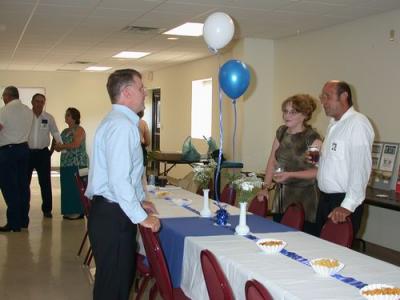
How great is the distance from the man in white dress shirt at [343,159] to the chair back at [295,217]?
202mm

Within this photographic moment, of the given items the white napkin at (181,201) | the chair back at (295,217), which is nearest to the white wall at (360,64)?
the chair back at (295,217)

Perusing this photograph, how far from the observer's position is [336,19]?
591cm

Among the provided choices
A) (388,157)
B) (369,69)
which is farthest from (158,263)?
(369,69)

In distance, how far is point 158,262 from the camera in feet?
8.59

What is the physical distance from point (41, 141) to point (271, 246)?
15.8 ft

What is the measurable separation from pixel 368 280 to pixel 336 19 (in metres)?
4.34

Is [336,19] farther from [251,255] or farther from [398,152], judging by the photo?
[251,255]

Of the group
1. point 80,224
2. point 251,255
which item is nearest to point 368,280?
point 251,255

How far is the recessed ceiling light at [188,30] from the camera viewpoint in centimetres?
650

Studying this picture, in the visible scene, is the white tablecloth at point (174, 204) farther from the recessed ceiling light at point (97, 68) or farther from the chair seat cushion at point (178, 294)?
the recessed ceiling light at point (97, 68)

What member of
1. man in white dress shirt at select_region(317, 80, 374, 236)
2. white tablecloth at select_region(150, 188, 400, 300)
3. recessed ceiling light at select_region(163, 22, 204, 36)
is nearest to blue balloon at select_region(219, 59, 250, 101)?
man in white dress shirt at select_region(317, 80, 374, 236)

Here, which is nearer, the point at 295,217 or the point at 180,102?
the point at 295,217

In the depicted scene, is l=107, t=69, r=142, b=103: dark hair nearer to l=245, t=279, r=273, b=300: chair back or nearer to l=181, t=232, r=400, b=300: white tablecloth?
l=181, t=232, r=400, b=300: white tablecloth

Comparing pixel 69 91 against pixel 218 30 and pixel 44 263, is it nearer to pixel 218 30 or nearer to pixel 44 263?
pixel 44 263
